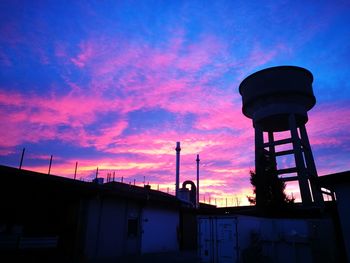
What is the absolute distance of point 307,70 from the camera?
26312mm

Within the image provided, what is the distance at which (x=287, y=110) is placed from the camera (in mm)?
25406

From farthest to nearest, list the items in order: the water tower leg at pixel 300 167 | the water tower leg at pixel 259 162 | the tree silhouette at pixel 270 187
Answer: the water tower leg at pixel 259 162 → the tree silhouette at pixel 270 187 → the water tower leg at pixel 300 167

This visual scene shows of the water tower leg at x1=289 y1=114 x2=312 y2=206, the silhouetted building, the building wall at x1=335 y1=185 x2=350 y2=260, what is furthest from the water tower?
the building wall at x1=335 y1=185 x2=350 y2=260

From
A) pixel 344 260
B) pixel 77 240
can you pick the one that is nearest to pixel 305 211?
pixel 344 260

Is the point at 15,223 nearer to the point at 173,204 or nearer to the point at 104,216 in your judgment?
the point at 104,216

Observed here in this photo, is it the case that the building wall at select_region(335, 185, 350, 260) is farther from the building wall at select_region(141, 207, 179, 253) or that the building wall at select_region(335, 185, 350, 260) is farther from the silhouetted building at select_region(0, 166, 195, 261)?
the building wall at select_region(141, 207, 179, 253)

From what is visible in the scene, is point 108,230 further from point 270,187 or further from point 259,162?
point 259,162

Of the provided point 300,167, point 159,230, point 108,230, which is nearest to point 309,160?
point 300,167

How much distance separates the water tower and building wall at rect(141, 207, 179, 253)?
27.1 ft

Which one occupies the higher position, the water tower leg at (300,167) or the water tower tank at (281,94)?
the water tower tank at (281,94)

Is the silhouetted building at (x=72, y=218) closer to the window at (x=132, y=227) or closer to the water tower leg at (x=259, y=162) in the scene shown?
the window at (x=132, y=227)

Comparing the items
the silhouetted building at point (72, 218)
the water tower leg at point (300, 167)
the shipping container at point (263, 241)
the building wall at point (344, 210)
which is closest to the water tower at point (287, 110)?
the water tower leg at point (300, 167)

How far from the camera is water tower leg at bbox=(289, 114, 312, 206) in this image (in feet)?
78.5

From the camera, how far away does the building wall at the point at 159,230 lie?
2064 cm
